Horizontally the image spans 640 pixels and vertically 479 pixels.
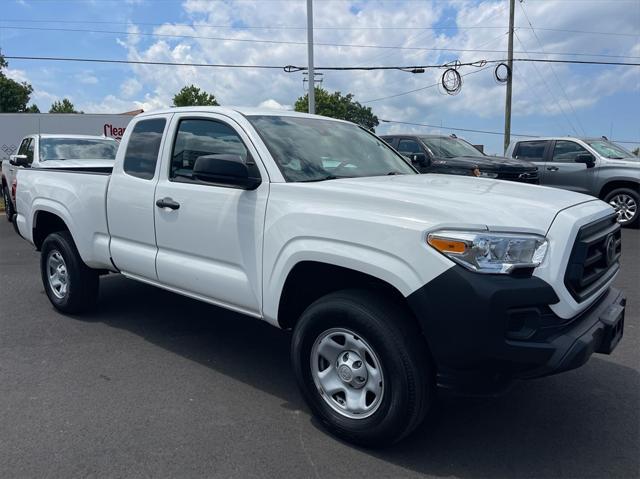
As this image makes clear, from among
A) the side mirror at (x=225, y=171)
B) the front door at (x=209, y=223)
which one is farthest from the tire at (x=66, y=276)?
the side mirror at (x=225, y=171)

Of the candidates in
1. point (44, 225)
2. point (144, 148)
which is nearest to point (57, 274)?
point (44, 225)

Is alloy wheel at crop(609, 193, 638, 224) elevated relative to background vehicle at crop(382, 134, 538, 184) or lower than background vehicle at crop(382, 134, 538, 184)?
lower

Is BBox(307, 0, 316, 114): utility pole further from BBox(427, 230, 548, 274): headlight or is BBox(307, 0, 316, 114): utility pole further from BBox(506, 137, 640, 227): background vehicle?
BBox(427, 230, 548, 274): headlight

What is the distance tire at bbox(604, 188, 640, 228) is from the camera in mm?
11141

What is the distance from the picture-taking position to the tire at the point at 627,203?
36.6ft

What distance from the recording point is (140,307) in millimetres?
5957

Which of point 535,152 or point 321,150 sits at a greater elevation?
point 535,152

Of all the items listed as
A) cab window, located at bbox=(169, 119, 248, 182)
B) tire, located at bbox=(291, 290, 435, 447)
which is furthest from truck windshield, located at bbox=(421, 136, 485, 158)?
tire, located at bbox=(291, 290, 435, 447)

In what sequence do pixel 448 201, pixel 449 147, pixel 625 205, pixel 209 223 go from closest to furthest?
pixel 448 201
pixel 209 223
pixel 625 205
pixel 449 147

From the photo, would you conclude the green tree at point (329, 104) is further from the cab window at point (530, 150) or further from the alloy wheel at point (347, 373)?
Answer: the alloy wheel at point (347, 373)

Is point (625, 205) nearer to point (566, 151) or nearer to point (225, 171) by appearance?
point (566, 151)

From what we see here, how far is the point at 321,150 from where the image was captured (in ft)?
13.3

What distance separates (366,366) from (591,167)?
33.5 ft

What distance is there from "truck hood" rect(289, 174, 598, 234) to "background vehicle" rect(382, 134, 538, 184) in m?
6.79
